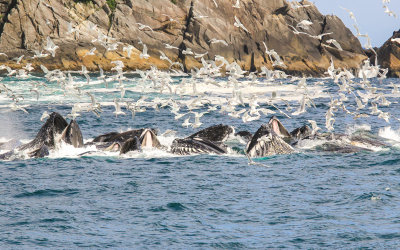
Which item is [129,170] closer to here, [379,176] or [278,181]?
[278,181]

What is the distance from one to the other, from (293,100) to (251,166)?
94.2 ft


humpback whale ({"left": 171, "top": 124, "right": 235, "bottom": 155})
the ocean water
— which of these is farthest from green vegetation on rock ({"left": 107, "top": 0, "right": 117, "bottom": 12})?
the ocean water

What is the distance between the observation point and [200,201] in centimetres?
1358

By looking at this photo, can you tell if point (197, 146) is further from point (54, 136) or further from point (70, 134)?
point (54, 136)

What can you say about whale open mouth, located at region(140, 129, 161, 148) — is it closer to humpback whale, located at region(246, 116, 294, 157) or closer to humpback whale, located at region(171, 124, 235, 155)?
humpback whale, located at region(171, 124, 235, 155)

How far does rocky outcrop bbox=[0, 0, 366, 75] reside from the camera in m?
85.4

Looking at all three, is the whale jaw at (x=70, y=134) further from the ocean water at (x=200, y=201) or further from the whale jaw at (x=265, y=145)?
the whale jaw at (x=265, y=145)

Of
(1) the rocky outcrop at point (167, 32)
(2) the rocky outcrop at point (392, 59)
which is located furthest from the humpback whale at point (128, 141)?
(2) the rocky outcrop at point (392, 59)

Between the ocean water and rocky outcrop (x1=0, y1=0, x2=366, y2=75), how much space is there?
6021cm

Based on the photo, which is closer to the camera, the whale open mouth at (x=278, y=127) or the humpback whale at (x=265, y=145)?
the humpback whale at (x=265, y=145)

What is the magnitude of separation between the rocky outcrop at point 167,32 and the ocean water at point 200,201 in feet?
198

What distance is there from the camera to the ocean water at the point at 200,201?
11.2 meters

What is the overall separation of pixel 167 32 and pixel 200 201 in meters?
85.2

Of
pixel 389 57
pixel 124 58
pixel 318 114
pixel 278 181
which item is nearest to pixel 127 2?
pixel 124 58
